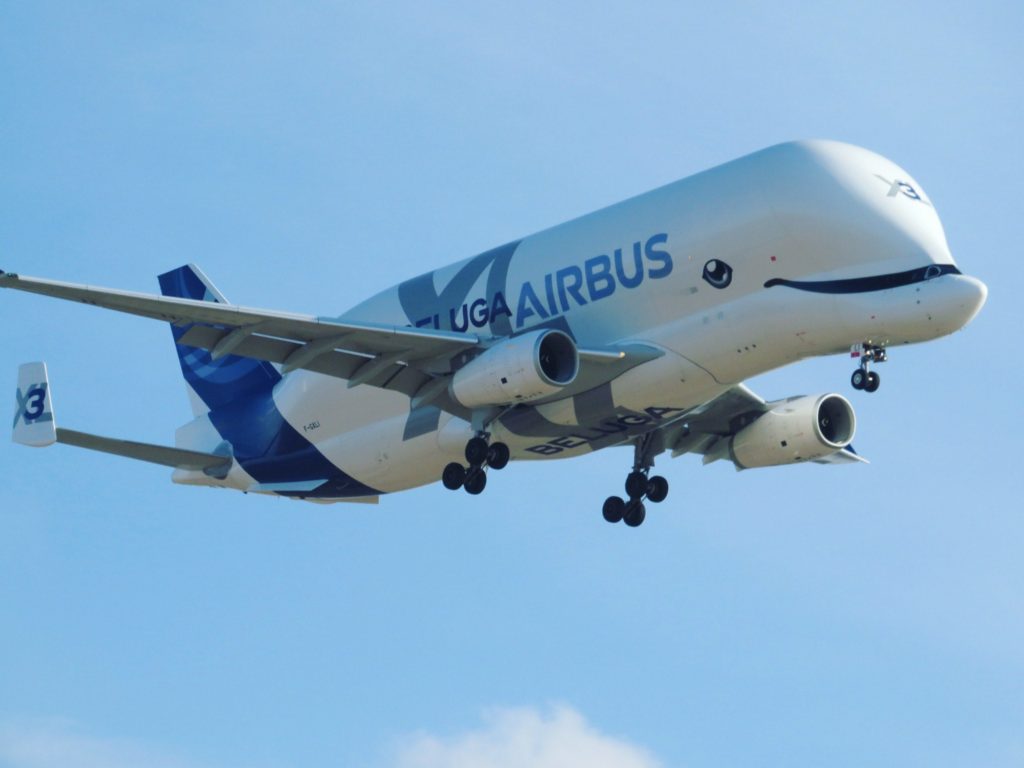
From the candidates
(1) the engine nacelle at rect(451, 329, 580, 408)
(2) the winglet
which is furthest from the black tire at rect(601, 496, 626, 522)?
Answer: (2) the winglet

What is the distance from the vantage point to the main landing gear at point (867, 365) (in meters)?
38.6

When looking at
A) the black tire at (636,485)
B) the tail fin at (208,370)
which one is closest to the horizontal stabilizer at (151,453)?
the tail fin at (208,370)

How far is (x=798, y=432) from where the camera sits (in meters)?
44.6

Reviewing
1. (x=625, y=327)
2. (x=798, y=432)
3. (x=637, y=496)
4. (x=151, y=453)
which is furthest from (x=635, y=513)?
(x=151, y=453)

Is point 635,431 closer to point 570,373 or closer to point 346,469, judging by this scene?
point 570,373

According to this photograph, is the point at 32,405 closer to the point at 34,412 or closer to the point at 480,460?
the point at 34,412

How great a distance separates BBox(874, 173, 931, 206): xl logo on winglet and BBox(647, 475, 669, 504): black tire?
9.99m

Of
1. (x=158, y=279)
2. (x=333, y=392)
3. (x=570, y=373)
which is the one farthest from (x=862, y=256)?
(x=158, y=279)

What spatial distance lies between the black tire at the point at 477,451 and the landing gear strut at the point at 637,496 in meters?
5.41

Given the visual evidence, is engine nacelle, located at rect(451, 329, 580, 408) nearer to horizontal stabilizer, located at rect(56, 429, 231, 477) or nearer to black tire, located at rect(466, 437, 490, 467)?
black tire, located at rect(466, 437, 490, 467)

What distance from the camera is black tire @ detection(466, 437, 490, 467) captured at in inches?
1631

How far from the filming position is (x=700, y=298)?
39.2 metres

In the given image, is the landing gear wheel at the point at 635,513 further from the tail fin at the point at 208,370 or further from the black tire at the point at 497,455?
the tail fin at the point at 208,370

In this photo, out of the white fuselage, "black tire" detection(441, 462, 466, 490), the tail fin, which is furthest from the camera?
the tail fin
